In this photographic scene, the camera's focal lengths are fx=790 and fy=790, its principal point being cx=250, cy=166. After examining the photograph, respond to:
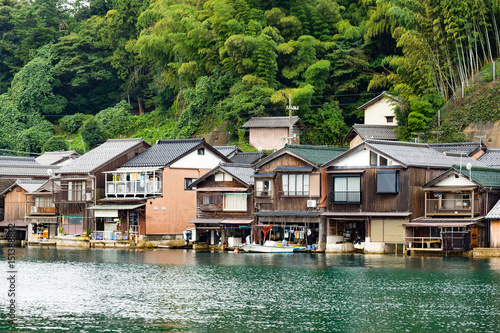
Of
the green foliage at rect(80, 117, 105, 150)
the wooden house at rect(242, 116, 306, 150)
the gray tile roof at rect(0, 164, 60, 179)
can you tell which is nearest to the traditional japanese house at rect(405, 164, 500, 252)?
the wooden house at rect(242, 116, 306, 150)

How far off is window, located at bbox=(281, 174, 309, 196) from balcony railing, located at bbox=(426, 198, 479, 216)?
23.8 ft

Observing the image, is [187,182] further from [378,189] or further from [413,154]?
[413,154]

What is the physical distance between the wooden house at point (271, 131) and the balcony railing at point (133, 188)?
12761mm

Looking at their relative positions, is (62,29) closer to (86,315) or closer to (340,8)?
(340,8)

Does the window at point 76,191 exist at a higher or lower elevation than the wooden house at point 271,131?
lower

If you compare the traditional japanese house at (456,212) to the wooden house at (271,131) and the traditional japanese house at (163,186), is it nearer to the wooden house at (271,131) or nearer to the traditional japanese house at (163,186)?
the traditional japanese house at (163,186)

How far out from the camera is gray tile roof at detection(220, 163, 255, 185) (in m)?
50.1

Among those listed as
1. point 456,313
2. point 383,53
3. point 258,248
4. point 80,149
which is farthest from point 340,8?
point 456,313

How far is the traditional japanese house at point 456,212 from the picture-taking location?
138 ft

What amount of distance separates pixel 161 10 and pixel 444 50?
101ft

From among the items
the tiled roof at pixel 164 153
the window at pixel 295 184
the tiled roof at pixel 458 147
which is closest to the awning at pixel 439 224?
the window at pixel 295 184

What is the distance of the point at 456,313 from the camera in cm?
2567

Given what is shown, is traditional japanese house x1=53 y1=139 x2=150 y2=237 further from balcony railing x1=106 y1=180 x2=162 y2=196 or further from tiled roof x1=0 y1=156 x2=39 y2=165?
tiled roof x1=0 y1=156 x2=39 y2=165

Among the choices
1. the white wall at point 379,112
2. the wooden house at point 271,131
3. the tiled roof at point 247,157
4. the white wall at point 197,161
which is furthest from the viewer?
the wooden house at point 271,131
